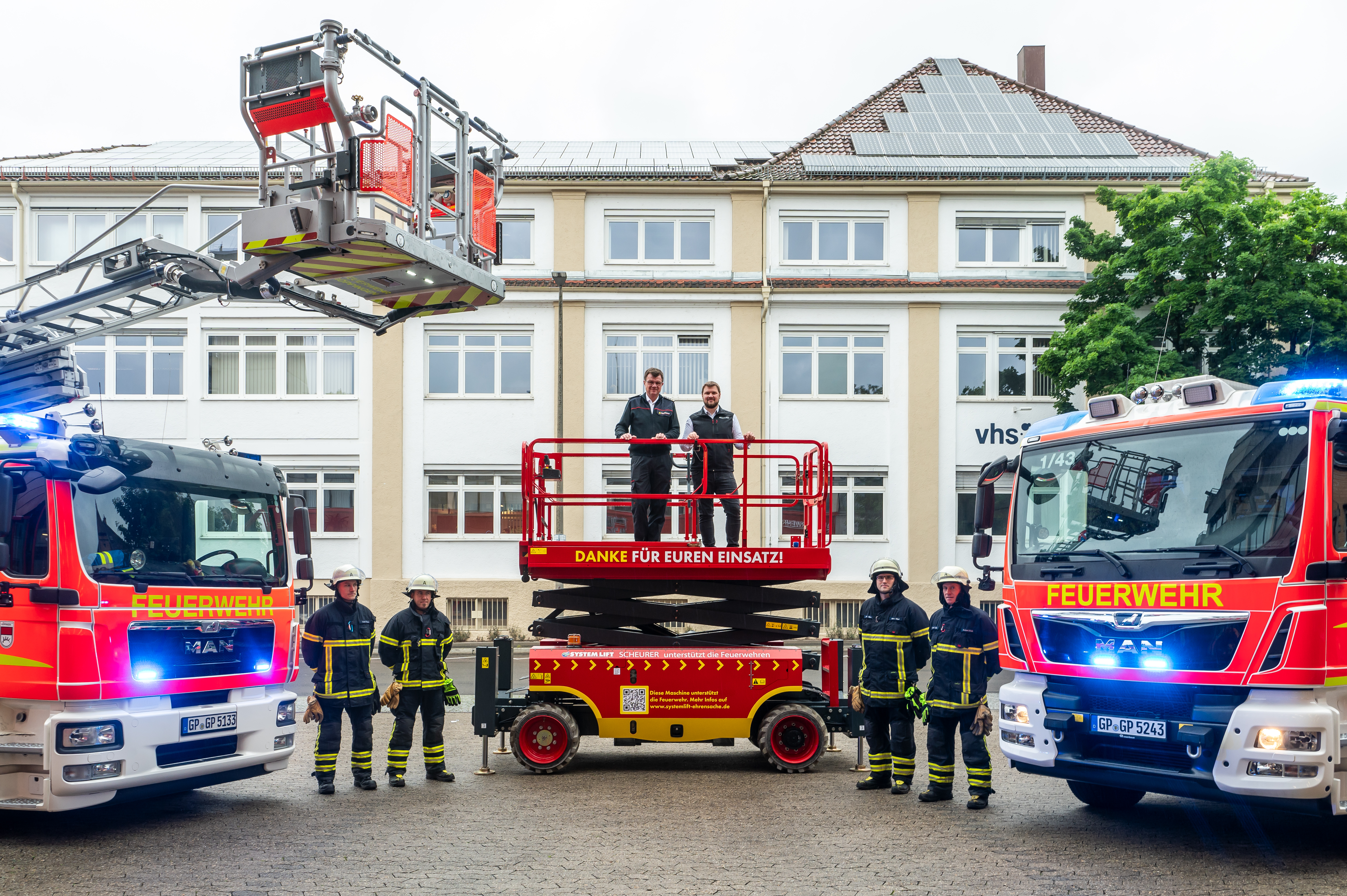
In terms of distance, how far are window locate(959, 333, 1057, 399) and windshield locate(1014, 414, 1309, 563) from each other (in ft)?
58.2

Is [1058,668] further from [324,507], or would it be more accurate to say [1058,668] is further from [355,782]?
[324,507]

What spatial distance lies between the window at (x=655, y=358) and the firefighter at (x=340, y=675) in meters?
16.5

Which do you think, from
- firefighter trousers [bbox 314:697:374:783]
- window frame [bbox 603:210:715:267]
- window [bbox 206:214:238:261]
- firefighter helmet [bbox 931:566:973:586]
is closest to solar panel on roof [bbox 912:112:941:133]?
window frame [bbox 603:210:715:267]

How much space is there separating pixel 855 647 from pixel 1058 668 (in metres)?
3.32

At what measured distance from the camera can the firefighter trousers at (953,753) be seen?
8617 millimetres

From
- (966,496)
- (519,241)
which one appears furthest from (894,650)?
(519,241)

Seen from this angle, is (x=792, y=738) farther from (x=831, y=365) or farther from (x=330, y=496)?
(x=330, y=496)

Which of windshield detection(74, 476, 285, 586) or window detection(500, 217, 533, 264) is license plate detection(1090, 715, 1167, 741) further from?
window detection(500, 217, 533, 264)

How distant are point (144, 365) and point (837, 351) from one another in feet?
50.7

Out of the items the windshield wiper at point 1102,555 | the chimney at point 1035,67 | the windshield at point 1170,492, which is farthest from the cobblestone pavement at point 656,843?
the chimney at point 1035,67

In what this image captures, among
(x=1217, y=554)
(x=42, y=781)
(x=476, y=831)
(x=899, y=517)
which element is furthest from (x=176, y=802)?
(x=899, y=517)

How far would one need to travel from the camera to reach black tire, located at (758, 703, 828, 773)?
10312 mm

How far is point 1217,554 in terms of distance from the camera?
22.8 ft

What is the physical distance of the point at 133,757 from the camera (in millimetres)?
7527
